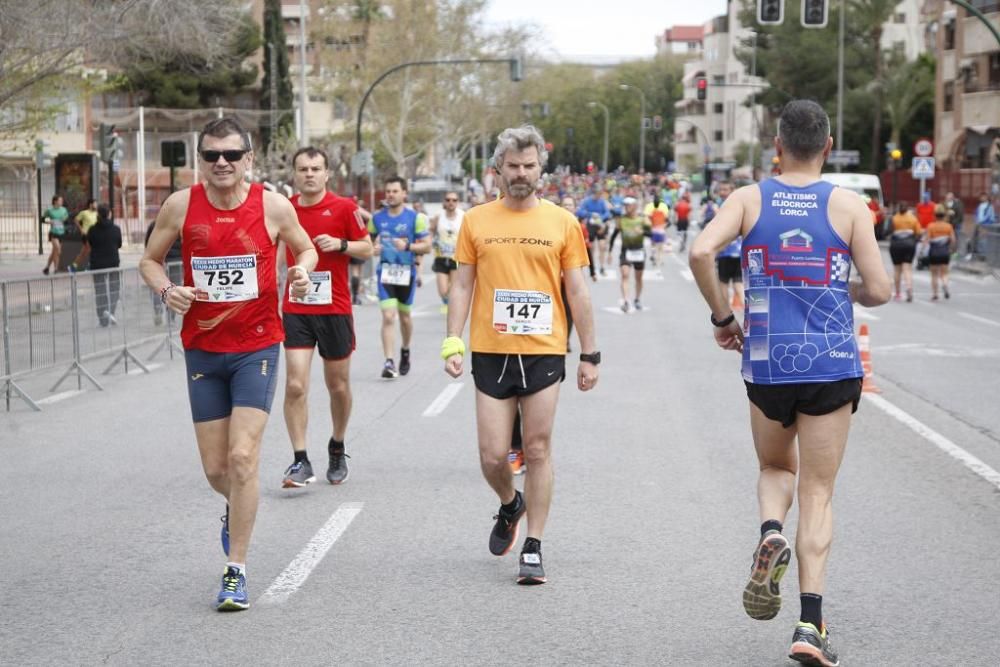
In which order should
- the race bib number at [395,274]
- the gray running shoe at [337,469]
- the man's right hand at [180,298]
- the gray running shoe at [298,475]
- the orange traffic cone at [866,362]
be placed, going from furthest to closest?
the race bib number at [395,274]
the orange traffic cone at [866,362]
the gray running shoe at [337,469]
the gray running shoe at [298,475]
the man's right hand at [180,298]

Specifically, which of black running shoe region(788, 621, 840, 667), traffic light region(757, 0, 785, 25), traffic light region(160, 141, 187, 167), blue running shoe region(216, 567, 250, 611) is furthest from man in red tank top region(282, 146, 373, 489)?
traffic light region(757, 0, 785, 25)

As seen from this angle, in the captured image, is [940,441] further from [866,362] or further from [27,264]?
[27,264]

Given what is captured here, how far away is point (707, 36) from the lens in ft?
458

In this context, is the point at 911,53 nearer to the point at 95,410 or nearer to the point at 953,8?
the point at 953,8

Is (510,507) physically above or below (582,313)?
below

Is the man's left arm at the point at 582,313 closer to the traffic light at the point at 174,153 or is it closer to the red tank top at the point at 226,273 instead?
the red tank top at the point at 226,273

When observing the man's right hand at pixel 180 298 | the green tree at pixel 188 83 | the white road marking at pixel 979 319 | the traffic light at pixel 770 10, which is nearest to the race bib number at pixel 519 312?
the man's right hand at pixel 180 298

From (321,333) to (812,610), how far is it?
4580 mm

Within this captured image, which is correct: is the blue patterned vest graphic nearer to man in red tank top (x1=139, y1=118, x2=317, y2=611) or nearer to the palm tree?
man in red tank top (x1=139, y1=118, x2=317, y2=611)

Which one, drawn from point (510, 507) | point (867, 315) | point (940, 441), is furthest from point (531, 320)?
point (867, 315)

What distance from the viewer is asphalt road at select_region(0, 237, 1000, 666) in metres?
5.62

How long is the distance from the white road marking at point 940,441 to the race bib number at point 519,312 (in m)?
3.77

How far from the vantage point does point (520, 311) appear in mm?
6625

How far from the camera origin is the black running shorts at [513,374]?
21.7ft
